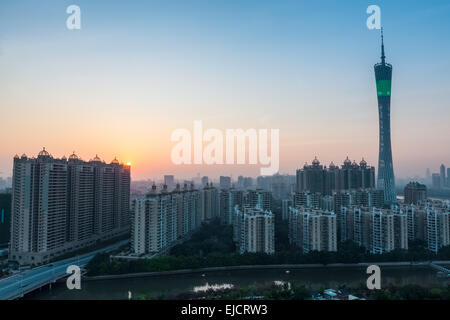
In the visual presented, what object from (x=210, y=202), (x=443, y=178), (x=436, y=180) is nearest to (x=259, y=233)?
(x=210, y=202)

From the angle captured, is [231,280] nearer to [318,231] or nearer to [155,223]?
[155,223]

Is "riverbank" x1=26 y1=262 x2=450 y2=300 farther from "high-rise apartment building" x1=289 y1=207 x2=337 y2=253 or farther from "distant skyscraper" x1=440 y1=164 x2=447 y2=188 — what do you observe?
"distant skyscraper" x1=440 y1=164 x2=447 y2=188

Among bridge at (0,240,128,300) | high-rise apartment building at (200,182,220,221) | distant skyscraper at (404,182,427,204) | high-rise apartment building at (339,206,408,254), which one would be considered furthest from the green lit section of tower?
bridge at (0,240,128,300)

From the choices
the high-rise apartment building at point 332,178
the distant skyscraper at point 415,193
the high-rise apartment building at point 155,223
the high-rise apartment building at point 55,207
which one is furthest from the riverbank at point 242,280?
the high-rise apartment building at point 332,178

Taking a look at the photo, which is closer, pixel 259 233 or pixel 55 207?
pixel 259 233
